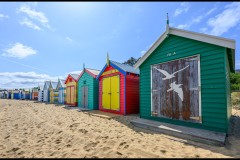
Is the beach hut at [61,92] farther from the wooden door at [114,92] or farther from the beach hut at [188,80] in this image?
the beach hut at [188,80]

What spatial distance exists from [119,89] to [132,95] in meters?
0.99

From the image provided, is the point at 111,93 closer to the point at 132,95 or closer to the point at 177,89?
the point at 132,95

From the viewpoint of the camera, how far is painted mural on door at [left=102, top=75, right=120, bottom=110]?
420 inches

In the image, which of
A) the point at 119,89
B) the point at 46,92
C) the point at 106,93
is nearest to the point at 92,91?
the point at 106,93

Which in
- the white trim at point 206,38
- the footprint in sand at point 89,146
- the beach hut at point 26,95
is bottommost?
the beach hut at point 26,95

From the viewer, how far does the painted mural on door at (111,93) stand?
1068cm

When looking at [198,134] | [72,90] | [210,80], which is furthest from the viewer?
[72,90]

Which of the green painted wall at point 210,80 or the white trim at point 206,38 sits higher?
the white trim at point 206,38

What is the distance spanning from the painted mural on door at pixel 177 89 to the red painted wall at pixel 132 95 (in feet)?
9.72

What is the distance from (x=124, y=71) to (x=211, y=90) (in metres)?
5.54

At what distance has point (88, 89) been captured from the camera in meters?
14.2

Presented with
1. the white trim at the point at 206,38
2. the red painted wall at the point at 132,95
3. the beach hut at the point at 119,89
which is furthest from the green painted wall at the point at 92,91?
the white trim at the point at 206,38

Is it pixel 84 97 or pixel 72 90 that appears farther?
pixel 72 90

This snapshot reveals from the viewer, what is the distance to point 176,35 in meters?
6.52
